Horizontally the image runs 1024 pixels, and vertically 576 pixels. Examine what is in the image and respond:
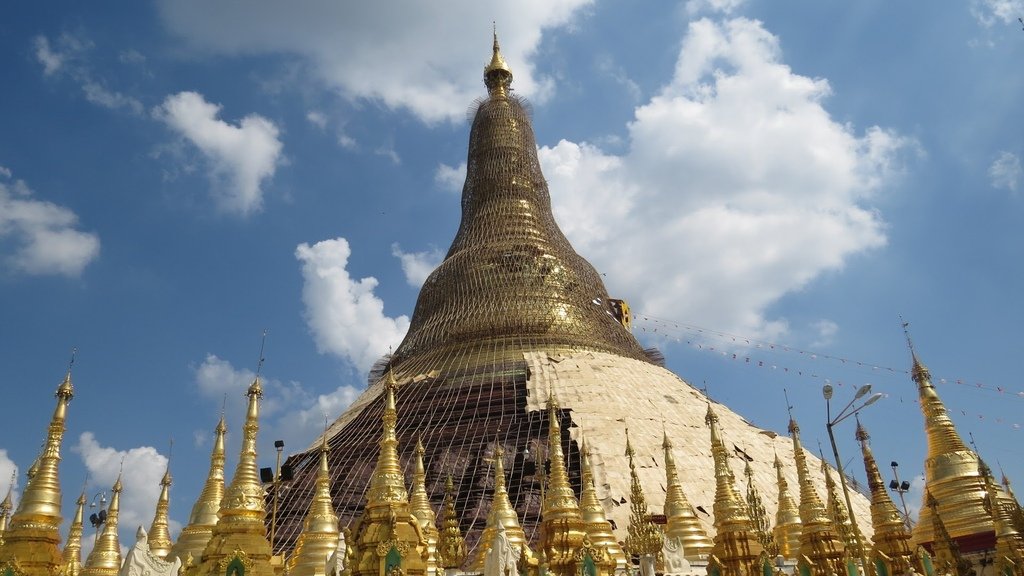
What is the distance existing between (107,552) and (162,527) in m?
2.61

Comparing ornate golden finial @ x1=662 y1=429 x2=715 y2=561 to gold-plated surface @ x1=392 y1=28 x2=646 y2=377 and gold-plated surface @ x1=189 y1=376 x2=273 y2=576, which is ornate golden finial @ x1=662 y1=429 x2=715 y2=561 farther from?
gold-plated surface @ x1=392 y1=28 x2=646 y2=377

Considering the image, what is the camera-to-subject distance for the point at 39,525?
1579 centimetres

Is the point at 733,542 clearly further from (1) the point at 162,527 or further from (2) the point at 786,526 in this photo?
(1) the point at 162,527

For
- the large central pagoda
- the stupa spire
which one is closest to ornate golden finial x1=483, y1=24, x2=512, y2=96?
the large central pagoda

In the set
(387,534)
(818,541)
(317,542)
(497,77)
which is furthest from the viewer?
(497,77)

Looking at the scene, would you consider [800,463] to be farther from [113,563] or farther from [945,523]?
[113,563]

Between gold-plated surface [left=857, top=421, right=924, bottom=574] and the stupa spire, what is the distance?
2512 millimetres

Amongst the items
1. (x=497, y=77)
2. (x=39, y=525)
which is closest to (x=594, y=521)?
(x=39, y=525)

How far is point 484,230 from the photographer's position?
51.9 metres

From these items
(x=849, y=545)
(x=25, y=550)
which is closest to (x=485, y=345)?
(x=849, y=545)

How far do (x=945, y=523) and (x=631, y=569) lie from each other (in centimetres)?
1158

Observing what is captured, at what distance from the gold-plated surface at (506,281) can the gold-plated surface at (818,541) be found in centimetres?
2294

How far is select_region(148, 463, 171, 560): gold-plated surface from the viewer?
85.4ft

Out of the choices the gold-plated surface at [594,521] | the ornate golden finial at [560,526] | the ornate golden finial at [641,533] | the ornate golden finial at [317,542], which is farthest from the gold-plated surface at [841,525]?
the ornate golden finial at [317,542]
